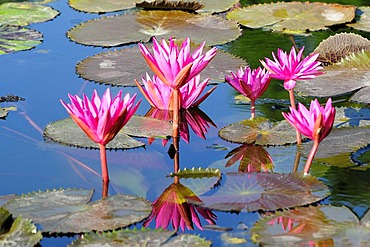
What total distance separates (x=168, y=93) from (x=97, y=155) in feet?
1.61

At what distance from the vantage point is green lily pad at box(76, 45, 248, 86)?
3.36m

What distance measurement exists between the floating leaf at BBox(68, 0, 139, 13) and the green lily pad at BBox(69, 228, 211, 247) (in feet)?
9.25

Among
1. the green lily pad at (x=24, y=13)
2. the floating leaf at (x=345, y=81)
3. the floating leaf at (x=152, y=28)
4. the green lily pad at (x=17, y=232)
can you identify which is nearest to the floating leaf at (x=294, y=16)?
the floating leaf at (x=152, y=28)

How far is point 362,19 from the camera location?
4398mm

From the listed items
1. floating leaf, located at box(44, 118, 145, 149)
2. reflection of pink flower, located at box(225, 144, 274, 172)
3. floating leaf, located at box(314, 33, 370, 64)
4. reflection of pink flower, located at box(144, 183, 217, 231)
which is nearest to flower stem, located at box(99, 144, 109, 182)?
reflection of pink flower, located at box(144, 183, 217, 231)

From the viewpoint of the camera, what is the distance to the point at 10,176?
2438 millimetres

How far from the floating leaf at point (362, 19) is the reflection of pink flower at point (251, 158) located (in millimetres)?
1864

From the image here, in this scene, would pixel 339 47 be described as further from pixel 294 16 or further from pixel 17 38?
pixel 17 38

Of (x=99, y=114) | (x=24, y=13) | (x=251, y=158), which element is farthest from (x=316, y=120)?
(x=24, y=13)

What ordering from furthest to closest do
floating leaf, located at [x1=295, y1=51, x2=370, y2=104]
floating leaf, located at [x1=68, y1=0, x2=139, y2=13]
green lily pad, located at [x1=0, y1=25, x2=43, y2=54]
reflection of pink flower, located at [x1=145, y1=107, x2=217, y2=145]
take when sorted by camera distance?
floating leaf, located at [x1=68, y1=0, x2=139, y2=13] → green lily pad, located at [x1=0, y1=25, x2=43, y2=54] → floating leaf, located at [x1=295, y1=51, x2=370, y2=104] → reflection of pink flower, located at [x1=145, y1=107, x2=217, y2=145]

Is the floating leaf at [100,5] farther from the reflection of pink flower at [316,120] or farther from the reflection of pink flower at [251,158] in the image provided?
the reflection of pink flower at [316,120]

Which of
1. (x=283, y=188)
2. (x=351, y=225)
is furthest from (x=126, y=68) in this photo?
(x=351, y=225)

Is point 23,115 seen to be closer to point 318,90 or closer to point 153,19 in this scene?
point 318,90

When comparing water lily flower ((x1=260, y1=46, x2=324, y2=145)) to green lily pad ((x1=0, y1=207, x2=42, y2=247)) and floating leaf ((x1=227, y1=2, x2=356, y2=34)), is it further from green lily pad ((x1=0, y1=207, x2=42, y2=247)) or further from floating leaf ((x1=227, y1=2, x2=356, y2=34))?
floating leaf ((x1=227, y1=2, x2=356, y2=34))
